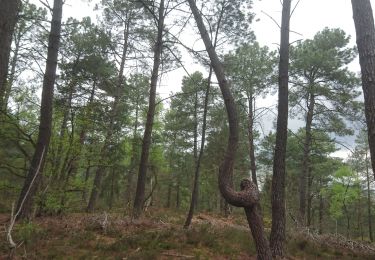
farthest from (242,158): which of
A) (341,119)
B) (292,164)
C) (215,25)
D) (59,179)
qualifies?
(59,179)

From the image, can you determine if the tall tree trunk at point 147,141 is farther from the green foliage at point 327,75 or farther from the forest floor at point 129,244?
the green foliage at point 327,75

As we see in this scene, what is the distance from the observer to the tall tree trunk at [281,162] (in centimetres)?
763

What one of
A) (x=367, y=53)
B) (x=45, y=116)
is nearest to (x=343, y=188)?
(x=367, y=53)

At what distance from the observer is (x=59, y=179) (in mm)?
9742

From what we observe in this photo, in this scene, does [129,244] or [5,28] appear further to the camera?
[129,244]

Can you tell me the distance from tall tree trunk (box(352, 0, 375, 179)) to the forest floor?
14.9 feet

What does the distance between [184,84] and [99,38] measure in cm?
1288

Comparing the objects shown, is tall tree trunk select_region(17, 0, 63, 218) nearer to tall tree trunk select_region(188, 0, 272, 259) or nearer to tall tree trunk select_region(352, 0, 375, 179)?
tall tree trunk select_region(188, 0, 272, 259)

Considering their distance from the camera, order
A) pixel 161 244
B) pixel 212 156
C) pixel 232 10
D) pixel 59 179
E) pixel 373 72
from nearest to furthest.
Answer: pixel 373 72 < pixel 161 244 < pixel 59 179 < pixel 232 10 < pixel 212 156

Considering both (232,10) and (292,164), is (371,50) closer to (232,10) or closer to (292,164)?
(232,10)

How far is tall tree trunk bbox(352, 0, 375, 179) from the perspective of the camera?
4277mm

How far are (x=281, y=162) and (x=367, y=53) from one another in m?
3.91

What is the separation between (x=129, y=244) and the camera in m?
7.33

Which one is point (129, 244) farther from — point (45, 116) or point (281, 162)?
point (281, 162)
